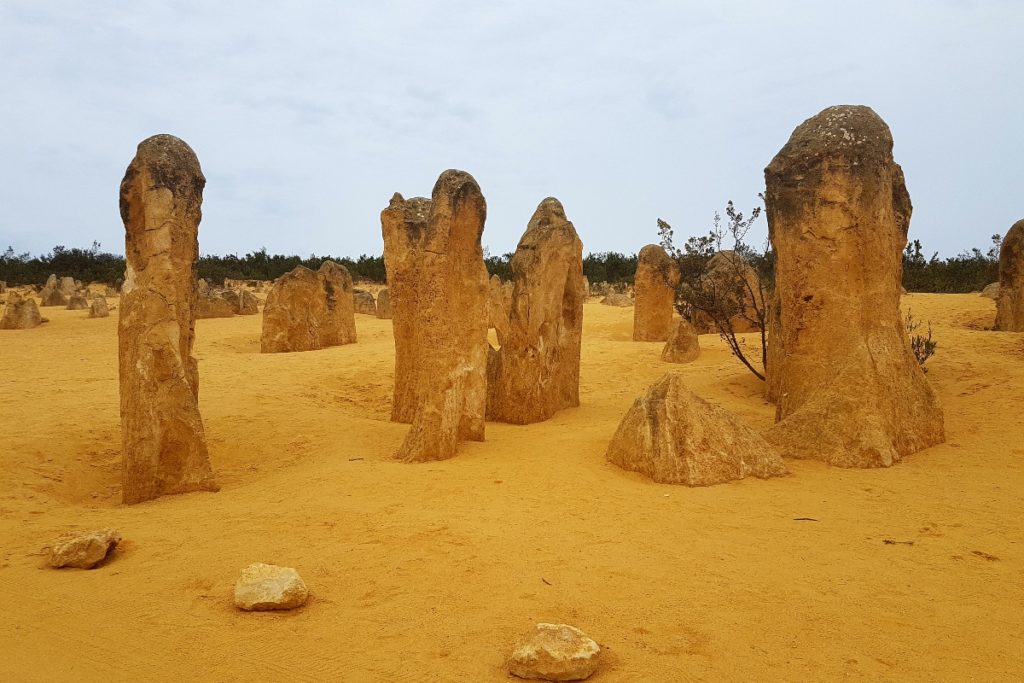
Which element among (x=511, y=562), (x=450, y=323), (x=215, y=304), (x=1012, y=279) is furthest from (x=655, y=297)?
(x=511, y=562)

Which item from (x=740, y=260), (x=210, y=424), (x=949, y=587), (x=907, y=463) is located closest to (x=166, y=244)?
(x=210, y=424)

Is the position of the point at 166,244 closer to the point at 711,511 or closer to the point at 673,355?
the point at 711,511

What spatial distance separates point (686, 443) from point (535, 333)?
117 inches

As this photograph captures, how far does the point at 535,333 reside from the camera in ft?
26.9

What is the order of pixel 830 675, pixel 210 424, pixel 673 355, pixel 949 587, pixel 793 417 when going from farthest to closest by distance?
pixel 673 355 → pixel 210 424 → pixel 793 417 → pixel 949 587 → pixel 830 675

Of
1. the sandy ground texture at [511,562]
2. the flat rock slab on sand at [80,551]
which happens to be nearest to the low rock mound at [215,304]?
the sandy ground texture at [511,562]

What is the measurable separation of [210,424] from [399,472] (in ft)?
10.5

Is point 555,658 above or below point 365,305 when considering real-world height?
below

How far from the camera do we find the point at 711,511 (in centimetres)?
→ 473

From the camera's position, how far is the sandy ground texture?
2.96m

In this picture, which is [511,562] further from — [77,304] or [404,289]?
[77,304]

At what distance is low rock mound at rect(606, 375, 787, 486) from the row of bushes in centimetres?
1578

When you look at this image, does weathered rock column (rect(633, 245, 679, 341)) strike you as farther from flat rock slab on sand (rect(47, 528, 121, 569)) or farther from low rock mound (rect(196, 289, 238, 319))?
flat rock slab on sand (rect(47, 528, 121, 569))

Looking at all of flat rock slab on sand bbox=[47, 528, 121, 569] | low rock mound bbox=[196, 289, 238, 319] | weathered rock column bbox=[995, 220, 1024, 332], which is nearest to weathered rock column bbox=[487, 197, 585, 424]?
flat rock slab on sand bbox=[47, 528, 121, 569]
